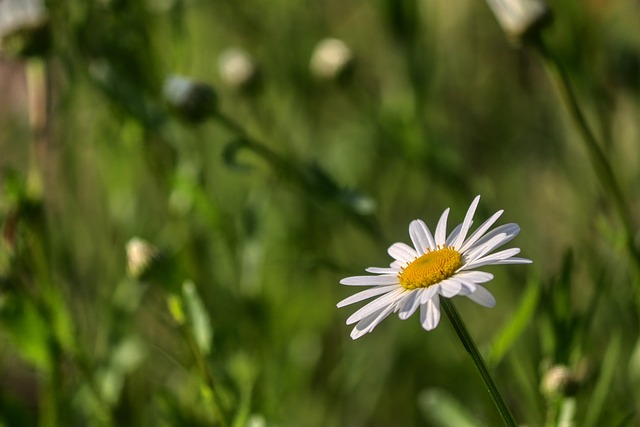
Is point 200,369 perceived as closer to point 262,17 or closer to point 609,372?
point 609,372

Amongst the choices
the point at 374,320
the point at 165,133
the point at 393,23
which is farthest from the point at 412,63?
the point at 374,320

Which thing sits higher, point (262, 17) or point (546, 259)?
point (262, 17)

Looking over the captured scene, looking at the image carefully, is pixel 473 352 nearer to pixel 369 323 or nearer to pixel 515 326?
pixel 369 323

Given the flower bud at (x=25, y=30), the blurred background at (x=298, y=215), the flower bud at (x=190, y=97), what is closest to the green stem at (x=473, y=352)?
the blurred background at (x=298, y=215)

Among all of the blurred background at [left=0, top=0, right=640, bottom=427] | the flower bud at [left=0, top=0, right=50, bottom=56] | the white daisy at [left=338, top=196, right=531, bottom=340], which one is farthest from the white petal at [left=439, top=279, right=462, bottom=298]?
the flower bud at [left=0, top=0, right=50, bottom=56]

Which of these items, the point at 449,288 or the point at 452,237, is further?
the point at 452,237

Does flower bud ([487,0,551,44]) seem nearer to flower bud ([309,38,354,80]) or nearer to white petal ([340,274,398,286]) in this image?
white petal ([340,274,398,286])

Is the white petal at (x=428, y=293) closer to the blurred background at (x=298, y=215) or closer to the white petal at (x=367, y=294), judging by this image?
the white petal at (x=367, y=294)

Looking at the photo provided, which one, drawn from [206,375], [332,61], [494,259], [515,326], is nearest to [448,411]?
[515,326]
